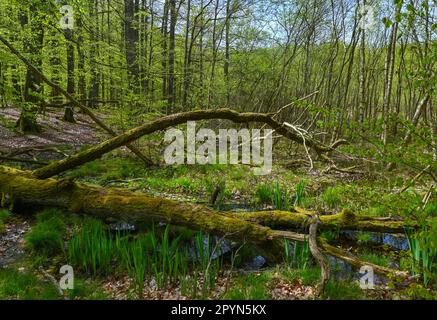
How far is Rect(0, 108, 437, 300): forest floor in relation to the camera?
10.6 feet

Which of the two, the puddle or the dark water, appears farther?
the puddle

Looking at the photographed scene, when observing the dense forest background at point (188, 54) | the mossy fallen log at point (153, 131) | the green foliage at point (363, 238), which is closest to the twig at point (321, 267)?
the green foliage at point (363, 238)

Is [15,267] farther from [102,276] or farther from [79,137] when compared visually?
[79,137]

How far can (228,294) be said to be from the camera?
3.10 metres

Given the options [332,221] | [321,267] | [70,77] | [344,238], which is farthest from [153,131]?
[70,77]

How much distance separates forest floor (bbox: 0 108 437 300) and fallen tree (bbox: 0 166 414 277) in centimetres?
25

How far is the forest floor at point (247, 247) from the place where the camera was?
3219mm

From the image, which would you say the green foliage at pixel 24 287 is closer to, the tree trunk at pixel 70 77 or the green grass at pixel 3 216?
the green grass at pixel 3 216

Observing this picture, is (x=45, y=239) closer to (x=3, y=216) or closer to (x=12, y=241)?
(x=12, y=241)

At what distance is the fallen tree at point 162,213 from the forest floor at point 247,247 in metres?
0.25

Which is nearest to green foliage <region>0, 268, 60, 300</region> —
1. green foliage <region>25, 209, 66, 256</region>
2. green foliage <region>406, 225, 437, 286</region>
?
green foliage <region>25, 209, 66, 256</region>

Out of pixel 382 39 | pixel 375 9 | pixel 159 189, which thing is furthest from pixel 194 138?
pixel 382 39

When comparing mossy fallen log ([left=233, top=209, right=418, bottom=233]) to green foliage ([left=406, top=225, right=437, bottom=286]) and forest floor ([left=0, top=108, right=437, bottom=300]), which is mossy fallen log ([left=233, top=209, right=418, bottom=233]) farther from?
green foliage ([left=406, top=225, right=437, bottom=286])
